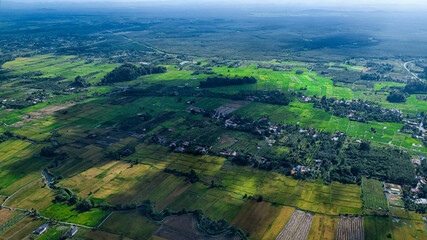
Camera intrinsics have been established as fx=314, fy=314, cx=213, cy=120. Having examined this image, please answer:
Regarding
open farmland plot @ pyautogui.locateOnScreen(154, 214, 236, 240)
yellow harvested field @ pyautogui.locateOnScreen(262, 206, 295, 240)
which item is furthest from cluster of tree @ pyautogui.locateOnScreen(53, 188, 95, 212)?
yellow harvested field @ pyautogui.locateOnScreen(262, 206, 295, 240)

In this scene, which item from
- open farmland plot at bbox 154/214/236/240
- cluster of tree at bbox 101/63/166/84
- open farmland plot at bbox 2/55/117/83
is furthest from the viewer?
open farmland plot at bbox 2/55/117/83

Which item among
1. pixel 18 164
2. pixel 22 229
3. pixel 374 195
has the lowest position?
pixel 22 229

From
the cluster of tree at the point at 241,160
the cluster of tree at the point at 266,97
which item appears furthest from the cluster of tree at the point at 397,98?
the cluster of tree at the point at 241,160

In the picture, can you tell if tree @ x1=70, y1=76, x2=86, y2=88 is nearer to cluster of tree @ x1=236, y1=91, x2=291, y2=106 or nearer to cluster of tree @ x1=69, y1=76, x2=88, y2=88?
cluster of tree @ x1=69, y1=76, x2=88, y2=88

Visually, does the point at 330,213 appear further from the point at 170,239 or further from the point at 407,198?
the point at 170,239

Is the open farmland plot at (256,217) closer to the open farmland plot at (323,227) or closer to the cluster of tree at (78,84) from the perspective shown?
the open farmland plot at (323,227)

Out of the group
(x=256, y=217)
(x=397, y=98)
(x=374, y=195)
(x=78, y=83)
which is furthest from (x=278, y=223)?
(x=78, y=83)

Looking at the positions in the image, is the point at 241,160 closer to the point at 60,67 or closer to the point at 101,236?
the point at 101,236
